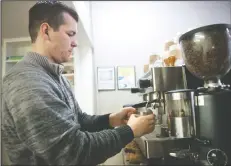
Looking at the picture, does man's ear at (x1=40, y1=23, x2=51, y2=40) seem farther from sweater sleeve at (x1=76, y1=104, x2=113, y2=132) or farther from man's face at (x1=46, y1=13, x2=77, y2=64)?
sweater sleeve at (x1=76, y1=104, x2=113, y2=132)

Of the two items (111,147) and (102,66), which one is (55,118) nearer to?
(111,147)

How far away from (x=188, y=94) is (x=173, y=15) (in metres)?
2.08

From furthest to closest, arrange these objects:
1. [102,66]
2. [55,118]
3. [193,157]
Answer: [102,66], [193,157], [55,118]

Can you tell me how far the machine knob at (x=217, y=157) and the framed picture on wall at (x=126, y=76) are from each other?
1.81 meters

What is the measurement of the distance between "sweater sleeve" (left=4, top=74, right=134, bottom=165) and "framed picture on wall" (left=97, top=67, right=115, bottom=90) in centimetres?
186

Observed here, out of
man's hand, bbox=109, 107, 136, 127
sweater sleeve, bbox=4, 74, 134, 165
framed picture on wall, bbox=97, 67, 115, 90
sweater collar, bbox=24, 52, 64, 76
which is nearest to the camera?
sweater sleeve, bbox=4, 74, 134, 165

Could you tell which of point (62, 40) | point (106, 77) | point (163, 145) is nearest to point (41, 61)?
point (62, 40)

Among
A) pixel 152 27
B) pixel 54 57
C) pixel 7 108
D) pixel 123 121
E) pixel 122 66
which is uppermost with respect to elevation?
pixel 152 27

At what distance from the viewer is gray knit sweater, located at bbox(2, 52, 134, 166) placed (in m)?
0.54

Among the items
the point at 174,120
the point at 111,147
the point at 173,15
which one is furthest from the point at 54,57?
the point at 173,15

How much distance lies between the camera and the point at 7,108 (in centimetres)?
62

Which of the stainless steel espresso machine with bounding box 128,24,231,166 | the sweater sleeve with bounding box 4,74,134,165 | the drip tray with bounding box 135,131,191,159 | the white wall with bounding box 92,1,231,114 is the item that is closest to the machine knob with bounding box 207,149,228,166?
the stainless steel espresso machine with bounding box 128,24,231,166

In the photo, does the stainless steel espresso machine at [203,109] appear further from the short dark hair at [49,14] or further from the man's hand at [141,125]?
the short dark hair at [49,14]

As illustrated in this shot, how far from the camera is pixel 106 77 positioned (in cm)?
249
